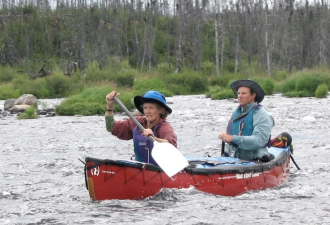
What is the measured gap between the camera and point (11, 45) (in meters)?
39.5

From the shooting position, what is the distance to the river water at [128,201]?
5797 millimetres

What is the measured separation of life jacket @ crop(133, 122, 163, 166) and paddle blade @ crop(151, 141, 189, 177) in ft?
0.76

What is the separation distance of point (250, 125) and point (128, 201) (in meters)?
1.85

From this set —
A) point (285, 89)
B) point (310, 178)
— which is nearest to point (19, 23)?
point (285, 89)

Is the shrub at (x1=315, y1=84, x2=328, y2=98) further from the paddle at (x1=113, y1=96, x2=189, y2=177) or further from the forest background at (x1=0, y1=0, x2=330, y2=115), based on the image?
the paddle at (x1=113, y1=96, x2=189, y2=177)

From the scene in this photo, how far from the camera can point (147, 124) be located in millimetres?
6297

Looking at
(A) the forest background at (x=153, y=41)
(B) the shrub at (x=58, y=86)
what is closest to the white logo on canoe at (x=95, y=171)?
(B) the shrub at (x=58, y=86)

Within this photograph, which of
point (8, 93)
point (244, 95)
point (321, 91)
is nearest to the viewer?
point (244, 95)

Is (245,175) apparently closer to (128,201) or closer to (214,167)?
(214,167)

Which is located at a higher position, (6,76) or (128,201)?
(6,76)

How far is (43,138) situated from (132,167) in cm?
677

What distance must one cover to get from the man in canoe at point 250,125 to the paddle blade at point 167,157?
3.60ft

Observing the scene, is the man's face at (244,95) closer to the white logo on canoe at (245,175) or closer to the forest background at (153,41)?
the white logo on canoe at (245,175)

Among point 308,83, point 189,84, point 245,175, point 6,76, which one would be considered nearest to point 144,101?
point 245,175
